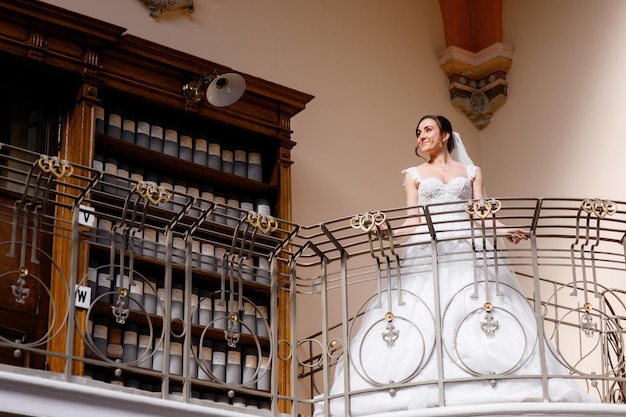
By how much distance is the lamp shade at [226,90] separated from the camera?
6.27 metres

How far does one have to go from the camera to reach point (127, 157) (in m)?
6.32

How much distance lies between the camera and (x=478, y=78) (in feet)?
28.1

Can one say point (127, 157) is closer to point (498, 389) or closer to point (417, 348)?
point (417, 348)

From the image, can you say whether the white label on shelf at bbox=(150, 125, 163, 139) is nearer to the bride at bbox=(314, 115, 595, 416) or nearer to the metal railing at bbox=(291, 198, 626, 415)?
the metal railing at bbox=(291, 198, 626, 415)

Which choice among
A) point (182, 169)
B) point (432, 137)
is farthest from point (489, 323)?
point (182, 169)

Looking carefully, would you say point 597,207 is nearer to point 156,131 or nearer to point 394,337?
point 394,337

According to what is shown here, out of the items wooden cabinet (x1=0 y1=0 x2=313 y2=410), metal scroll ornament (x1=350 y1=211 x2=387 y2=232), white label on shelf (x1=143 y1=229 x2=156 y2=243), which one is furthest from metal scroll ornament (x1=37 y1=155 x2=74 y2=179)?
white label on shelf (x1=143 y1=229 x2=156 y2=243)

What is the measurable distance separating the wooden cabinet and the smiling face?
81cm

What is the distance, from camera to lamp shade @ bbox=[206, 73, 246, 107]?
6.27m

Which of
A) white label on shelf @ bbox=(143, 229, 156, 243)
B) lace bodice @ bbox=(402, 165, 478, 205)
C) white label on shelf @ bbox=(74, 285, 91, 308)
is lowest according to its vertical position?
white label on shelf @ bbox=(74, 285, 91, 308)

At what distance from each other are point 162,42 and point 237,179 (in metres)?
0.96

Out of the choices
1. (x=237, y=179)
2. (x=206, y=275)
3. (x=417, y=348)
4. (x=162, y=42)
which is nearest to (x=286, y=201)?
(x=237, y=179)

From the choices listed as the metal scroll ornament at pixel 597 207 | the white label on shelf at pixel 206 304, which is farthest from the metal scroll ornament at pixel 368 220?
the white label on shelf at pixel 206 304

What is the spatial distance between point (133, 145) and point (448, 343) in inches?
75.5
